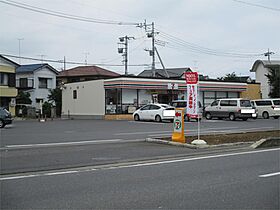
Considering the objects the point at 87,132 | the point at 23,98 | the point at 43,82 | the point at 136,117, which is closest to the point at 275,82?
the point at 136,117

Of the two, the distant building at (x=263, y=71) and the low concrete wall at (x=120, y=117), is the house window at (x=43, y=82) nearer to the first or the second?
the low concrete wall at (x=120, y=117)

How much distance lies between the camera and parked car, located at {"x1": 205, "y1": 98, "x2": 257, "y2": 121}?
32500mm

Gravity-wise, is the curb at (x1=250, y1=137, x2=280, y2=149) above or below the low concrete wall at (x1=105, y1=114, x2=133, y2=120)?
below

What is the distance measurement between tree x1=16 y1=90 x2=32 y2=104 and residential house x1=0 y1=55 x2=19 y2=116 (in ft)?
27.1

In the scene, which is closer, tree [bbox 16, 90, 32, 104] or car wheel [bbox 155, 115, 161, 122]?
car wheel [bbox 155, 115, 161, 122]

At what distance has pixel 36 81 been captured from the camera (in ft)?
188

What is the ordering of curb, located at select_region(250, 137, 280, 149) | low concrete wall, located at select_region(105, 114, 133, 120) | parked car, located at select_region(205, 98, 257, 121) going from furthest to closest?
low concrete wall, located at select_region(105, 114, 133, 120) < parked car, located at select_region(205, 98, 257, 121) < curb, located at select_region(250, 137, 280, 149)

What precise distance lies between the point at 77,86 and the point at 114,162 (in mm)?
32767

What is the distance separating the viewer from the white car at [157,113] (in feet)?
101

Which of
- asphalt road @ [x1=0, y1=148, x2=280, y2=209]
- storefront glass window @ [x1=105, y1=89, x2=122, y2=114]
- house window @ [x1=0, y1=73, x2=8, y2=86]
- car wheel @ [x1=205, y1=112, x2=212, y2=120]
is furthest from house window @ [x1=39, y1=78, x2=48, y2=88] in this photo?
asphalt road @ [x1=0, y1=148, x2=280, y2=209]

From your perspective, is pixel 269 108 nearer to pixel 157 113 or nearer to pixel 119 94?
pixel 157 113

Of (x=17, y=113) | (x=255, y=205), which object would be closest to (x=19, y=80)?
(x=17, y=113)

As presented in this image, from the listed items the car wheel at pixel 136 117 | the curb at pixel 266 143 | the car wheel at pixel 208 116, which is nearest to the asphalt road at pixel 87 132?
the curb at pixel 266 143

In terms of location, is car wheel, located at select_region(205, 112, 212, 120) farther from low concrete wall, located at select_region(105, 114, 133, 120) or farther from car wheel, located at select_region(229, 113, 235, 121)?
low concrete wall, located at select_region(105, 114, 133, 120)
